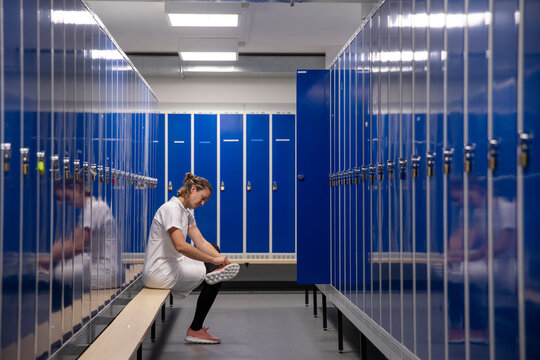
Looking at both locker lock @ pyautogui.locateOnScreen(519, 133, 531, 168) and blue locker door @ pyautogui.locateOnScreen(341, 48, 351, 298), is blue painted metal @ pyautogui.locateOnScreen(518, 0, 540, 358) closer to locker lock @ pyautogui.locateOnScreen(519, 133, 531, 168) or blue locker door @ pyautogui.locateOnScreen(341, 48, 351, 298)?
locker lock @ pyautogui.locateOnScreen(519, 133, 531, 168)

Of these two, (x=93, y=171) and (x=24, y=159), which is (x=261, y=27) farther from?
(x=24, y=159)

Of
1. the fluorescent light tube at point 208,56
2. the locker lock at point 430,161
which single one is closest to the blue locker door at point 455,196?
the locker lock at point 430,161

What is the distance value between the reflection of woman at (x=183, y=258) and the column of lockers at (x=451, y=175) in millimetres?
1428

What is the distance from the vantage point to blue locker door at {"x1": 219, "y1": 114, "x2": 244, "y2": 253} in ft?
29.7

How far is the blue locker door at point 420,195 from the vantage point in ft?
9.78

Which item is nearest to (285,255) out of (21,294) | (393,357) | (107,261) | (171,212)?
(171,212)

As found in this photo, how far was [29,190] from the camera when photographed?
2.61 meters

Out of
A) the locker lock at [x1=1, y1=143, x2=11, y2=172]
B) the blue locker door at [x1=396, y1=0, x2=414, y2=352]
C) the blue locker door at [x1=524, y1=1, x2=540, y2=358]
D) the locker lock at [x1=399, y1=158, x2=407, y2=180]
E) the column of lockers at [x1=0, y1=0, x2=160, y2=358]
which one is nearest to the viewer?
the blue locker door at [x1=524, y1=1, x2=540, y2=358]

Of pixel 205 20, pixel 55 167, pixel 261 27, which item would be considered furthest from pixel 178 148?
pixel 55 167

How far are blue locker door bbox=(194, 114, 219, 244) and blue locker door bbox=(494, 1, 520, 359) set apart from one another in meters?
7.02

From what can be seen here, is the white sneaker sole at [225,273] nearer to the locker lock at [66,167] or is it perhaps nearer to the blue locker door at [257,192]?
the locker lock at [66,167]

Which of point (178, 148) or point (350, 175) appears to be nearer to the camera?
point (350, 175)

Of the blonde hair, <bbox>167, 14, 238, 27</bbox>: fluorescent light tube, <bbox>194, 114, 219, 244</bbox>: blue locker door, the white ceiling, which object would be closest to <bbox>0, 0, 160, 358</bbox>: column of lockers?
the blonde hair

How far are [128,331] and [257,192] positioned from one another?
536 centimetres
